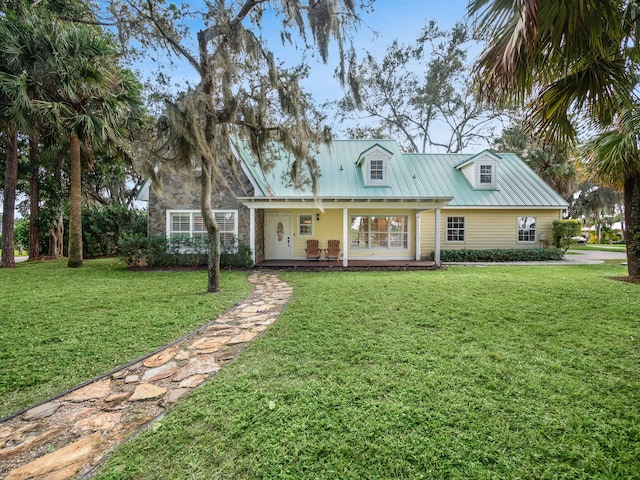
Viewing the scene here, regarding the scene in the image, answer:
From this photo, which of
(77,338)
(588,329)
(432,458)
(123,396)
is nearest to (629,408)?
(432,458)

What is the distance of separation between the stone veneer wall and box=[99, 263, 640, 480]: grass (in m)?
7.56

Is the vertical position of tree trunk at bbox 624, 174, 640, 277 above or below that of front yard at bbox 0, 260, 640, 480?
above

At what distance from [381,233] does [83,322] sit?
37.2 feet

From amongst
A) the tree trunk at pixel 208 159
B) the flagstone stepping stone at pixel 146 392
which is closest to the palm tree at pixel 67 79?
the tree trunk at pixel 208 159

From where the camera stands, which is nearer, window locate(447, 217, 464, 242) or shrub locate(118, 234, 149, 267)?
shrub locate(118, 234, 149, 267)

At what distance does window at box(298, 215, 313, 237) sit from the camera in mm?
13469

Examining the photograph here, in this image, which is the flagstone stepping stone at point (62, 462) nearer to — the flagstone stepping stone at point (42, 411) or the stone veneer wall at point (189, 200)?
the flagstone stepping stone at point (42, 411)

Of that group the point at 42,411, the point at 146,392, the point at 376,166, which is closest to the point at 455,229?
the point at 376,166

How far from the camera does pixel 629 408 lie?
258 cm

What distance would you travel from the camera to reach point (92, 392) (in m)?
2.93

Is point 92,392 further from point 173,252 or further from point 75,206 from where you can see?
point 75,206

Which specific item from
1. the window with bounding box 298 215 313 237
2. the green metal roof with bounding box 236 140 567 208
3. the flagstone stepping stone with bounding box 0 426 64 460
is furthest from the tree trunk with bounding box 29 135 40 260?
the flagstone stepping stone with bounding box 0 426 64 460

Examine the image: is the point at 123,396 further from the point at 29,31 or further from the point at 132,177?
the point at 132,177

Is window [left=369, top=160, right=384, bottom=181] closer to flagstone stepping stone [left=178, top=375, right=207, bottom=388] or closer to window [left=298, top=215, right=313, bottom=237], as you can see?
window [left=298, top=215, right=313, bottom=237]
